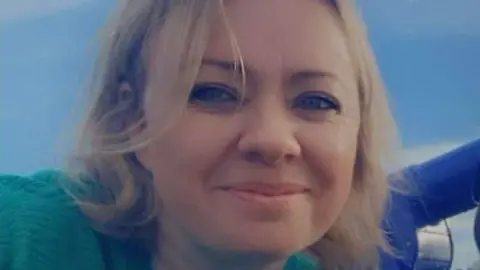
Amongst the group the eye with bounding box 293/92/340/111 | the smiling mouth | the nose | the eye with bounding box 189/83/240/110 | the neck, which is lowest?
the neck

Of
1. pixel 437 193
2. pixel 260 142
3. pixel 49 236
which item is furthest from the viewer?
pixel 437 193

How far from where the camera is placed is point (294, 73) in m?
0.47

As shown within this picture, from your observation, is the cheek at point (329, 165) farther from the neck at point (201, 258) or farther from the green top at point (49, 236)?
the green top at point (49, 236)

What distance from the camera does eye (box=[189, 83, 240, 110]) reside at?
46 centimetres

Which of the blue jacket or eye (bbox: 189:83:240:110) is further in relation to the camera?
the blue jacket

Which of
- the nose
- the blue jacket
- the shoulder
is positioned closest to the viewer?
the nose

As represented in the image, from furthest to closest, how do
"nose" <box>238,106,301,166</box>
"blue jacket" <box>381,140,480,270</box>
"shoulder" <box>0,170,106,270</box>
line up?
"blue jacket" <box>381,140,480,270</box>, "shoulder" <box>0,170,106,270</box>, "nose" <box>238,106,301,166</box>

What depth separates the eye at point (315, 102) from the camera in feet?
1.55

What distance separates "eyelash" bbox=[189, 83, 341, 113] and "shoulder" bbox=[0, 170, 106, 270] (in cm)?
15

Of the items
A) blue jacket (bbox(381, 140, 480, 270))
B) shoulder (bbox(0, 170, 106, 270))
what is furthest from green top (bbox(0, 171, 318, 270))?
blue jacket (bbox(381, 140, 480, 270))

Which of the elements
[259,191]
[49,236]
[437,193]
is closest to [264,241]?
[259,191]

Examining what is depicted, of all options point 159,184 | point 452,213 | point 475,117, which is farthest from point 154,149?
point 475,117

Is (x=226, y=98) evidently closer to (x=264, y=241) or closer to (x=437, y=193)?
(x=264, y=241)

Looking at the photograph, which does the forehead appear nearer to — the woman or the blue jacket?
the woman
